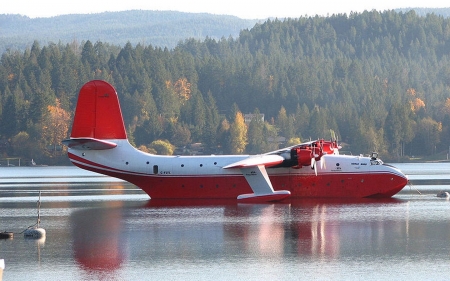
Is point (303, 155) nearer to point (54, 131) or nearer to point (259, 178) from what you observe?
point (259, 178)

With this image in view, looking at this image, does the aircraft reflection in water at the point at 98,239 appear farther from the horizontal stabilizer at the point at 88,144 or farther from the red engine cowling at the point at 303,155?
the red engine cowling at the point at 303,155

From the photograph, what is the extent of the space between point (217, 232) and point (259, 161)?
556 inches

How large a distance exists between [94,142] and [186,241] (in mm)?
18966

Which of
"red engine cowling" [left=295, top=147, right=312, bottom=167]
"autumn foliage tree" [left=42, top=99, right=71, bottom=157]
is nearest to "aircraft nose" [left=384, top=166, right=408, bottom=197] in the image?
"red engine cowling" [left=295, top=147, right=312, bottom=167]

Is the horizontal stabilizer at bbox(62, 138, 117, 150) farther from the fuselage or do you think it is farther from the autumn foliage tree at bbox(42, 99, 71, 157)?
the autumn foliage tree at bbox(42, 99, 71, 157)

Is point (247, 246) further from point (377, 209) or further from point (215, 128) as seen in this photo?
point (215, 128)

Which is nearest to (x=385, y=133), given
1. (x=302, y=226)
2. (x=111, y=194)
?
(x=111, y=194)

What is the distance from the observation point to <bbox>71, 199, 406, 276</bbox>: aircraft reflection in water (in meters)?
29.3

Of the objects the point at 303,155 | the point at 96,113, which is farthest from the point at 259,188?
the point at 96,113

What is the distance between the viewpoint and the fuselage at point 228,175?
1997 inches

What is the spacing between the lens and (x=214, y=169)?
50781 millimetres

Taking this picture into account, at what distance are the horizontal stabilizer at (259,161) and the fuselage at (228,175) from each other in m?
0.91

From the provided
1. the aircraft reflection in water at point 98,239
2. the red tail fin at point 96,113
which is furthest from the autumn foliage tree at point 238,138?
the aircraft reflection in water at point 98,239

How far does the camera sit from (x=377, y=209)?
44156 mm
